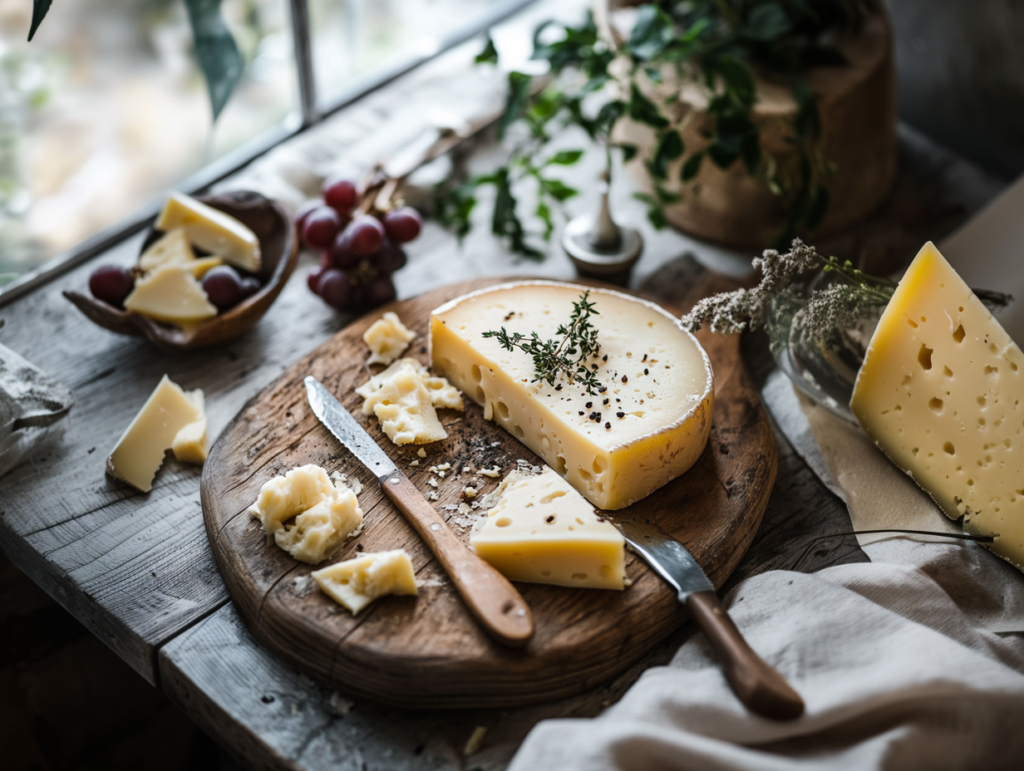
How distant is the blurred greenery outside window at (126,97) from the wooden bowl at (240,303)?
339 millimetres

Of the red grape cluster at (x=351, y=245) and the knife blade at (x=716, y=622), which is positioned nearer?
the knife blade at (x=716, y=622)

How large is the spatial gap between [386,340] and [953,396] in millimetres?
1208

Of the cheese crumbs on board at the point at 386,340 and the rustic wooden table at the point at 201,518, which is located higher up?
the cheese crumbs on board at the point at 386,340

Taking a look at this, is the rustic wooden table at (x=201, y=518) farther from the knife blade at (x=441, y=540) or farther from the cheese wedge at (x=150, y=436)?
the knife blade at (x=441, y=540)

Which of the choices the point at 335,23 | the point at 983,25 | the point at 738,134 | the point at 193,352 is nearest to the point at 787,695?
the point at 738,134

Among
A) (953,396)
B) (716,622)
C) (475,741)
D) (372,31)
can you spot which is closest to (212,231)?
(372,31)

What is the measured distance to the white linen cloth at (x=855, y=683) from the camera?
1.26 m

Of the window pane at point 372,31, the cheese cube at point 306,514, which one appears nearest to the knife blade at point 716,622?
the cheese cube at point 306,514

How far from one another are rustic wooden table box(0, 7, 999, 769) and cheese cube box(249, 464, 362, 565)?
0.18 m

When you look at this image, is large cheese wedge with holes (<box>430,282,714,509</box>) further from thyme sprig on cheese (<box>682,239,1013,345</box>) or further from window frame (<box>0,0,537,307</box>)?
window frame (<box>0,0,537,307</box>)

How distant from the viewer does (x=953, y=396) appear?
5.36 feet

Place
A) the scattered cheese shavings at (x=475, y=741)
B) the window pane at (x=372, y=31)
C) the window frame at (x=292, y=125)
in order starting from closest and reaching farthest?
1. the scattered cheese shavings at (x=475, y=741)
2. the window frame at (x=292, y=125)
3. the window pane at (x=372, y=31)

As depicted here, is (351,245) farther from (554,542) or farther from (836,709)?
(836,709)

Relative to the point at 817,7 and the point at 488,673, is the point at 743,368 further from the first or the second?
the point at 817,7
